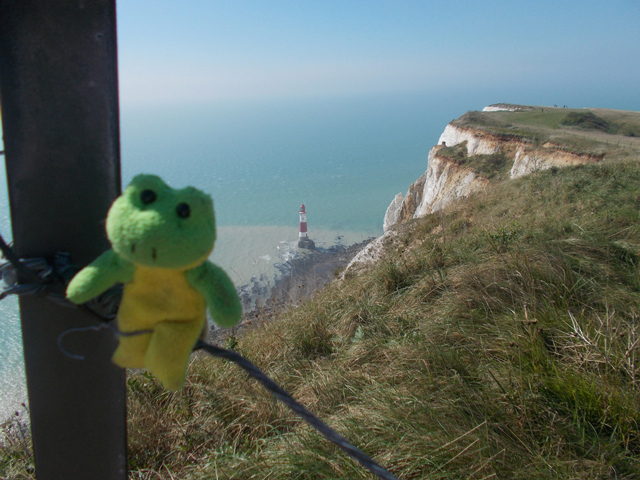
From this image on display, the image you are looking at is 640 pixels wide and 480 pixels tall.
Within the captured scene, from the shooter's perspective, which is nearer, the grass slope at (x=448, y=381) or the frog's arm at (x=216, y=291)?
the frog's arm at (x=216, y=291)

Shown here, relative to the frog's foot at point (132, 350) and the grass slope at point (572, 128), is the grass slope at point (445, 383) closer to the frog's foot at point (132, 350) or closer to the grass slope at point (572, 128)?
the frog's foot at point (132, 350)

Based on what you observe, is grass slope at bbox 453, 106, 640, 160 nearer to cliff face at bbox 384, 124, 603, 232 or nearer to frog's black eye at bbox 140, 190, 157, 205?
cliff face at bbox 384, 124, 603, 232

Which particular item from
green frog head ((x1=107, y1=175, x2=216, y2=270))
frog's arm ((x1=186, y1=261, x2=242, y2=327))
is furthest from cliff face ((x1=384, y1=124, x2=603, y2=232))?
green frog head ((x1=107, y1=175, x2=216, y2=270))

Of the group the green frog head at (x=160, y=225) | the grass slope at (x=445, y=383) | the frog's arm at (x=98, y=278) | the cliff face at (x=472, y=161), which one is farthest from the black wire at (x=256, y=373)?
the cliff face at (x=472, y=161)

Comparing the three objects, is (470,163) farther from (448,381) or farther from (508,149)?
(448,381)

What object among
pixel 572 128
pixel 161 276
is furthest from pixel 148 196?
pixel 572 128

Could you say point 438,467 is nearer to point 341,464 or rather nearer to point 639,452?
point 341,464

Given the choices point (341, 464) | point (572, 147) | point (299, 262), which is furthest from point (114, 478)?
point (299, 262)
